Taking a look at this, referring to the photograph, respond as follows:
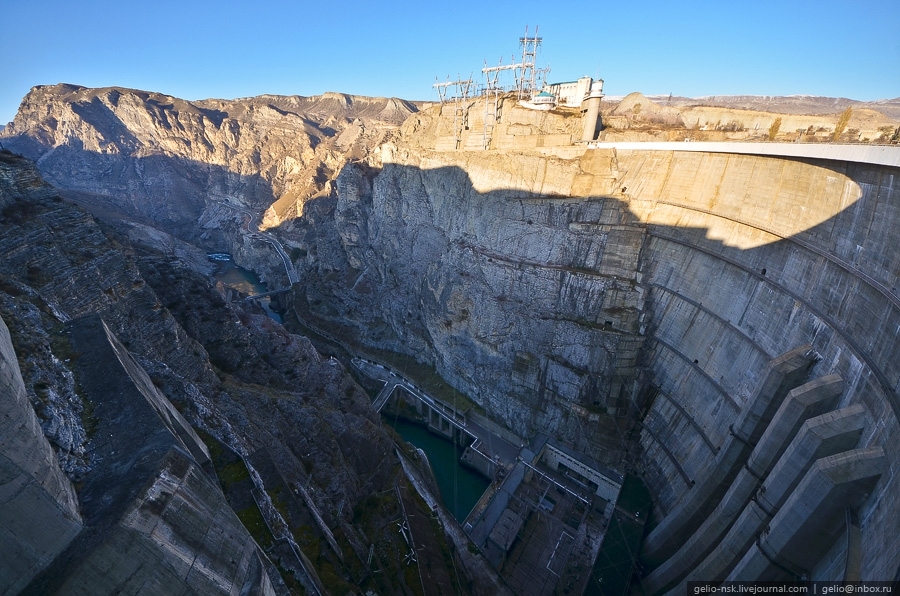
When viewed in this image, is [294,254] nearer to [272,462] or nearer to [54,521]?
[272,462]

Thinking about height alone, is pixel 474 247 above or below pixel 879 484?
above

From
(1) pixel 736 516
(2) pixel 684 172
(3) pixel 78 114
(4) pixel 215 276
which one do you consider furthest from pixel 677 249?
(3) pixel 78 114

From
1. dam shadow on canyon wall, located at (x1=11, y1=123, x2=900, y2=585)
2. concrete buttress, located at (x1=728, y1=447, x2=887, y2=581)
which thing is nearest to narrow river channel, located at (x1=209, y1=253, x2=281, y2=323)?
dam shadow on canyon wall, located at (x1=11, y1=123, x2=900, y2=585)

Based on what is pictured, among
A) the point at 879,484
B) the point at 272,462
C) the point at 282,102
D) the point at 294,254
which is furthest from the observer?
the point at 282,102

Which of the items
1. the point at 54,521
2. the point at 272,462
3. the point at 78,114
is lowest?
the point at 54,521

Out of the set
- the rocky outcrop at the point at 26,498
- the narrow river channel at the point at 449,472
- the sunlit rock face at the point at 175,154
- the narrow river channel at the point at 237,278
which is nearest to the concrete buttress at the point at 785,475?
the narrow river channel at the point at 449,472

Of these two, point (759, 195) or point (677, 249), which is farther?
point (677, 249)

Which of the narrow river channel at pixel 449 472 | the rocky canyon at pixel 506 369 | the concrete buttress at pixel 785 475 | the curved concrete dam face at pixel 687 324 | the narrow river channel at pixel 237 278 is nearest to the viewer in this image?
the rocky canyon at pixel 506 369

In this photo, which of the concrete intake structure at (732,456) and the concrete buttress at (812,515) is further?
the concrete intake structure at (732,456)

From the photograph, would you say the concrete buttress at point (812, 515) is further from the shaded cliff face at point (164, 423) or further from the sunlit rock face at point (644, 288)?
the shaded cliff face at point (164, 423)
